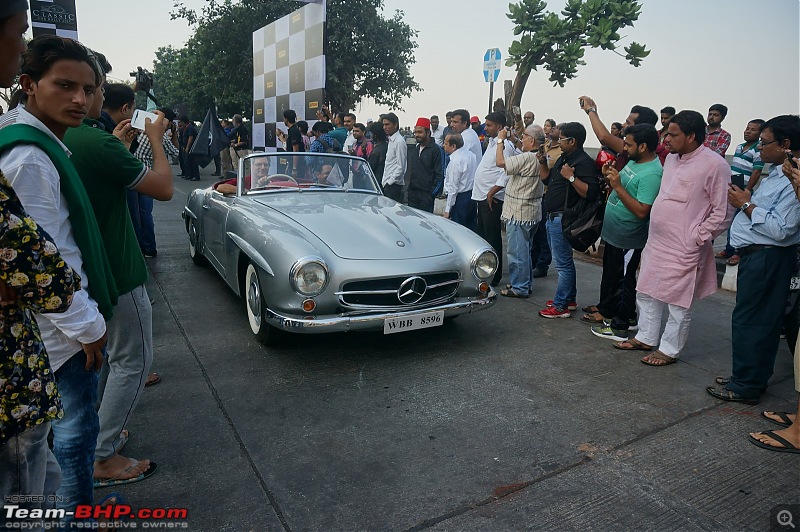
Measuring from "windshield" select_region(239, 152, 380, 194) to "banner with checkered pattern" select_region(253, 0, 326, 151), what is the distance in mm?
6361

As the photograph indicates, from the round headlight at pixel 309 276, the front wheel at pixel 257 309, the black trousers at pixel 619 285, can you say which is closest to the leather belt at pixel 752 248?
the black trousers at pixel 619 285

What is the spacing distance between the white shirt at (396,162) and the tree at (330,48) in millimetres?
18258

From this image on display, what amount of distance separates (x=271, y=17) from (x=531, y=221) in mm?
23019

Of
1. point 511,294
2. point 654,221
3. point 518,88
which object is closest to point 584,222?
point 654,221

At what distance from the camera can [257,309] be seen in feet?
13.1

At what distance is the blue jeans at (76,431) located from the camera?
1.70m

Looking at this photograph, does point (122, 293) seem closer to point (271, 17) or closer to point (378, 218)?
point (378, 218)

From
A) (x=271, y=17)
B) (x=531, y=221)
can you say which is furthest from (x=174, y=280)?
(x=271, y=17)

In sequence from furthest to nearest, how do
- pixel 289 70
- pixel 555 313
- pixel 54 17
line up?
pixel 289 70
pixel 54 17
pixel 555 313

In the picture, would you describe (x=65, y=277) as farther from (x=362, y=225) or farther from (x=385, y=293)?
(x=362, y=225)

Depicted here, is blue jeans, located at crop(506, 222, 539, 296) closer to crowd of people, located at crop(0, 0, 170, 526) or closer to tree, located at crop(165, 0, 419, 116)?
crowd of people, located at crop(0, 0, 170, 526)

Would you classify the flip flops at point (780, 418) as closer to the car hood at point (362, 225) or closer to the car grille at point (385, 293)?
the car grille at point (385, 293)

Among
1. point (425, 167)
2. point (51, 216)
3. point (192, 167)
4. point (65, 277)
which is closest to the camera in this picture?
point (65, 277)

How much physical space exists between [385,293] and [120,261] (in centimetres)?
183
